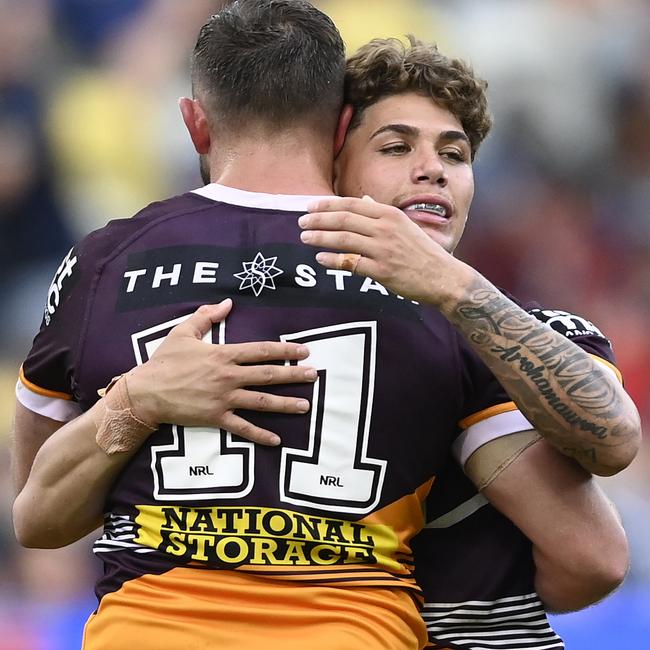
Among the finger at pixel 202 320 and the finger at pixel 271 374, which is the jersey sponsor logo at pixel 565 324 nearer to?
the finger at pixel 271 374

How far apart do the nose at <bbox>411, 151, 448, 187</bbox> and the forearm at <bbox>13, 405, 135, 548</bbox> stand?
3.15ft

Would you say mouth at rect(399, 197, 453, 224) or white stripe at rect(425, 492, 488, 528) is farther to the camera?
mouth at rect(399, 197, 453, 224)

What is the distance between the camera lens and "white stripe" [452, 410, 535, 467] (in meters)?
2.65

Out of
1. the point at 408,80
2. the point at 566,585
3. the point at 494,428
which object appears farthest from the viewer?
the point at 408,80

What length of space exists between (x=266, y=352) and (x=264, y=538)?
1.19 feet

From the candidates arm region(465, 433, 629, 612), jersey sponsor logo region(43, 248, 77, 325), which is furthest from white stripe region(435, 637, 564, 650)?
jersey sponsor logo region(43, 248, 77, 325)

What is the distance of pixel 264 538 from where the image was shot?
2.48 meters

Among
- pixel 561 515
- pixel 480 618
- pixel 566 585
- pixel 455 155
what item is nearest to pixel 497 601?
pixel 480 618

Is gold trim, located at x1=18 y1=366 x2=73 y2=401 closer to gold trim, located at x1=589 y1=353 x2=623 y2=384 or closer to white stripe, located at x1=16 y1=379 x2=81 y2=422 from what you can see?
white stripe, located at x1=16 y1=379 x2=81 y2=422

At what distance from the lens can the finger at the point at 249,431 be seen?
8.22 feet

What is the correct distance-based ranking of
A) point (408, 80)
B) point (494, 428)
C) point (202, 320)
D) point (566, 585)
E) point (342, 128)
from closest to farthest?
point (202, 320)
point (494, 428)
point (566, 585)
point (342, 128)
point (408, 80)

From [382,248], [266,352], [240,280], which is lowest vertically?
[266,352]

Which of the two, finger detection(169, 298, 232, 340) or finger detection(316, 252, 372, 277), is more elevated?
finger detection(316, 252, 372, 277)

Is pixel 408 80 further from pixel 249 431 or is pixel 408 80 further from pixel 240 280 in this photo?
pixel 249 431
